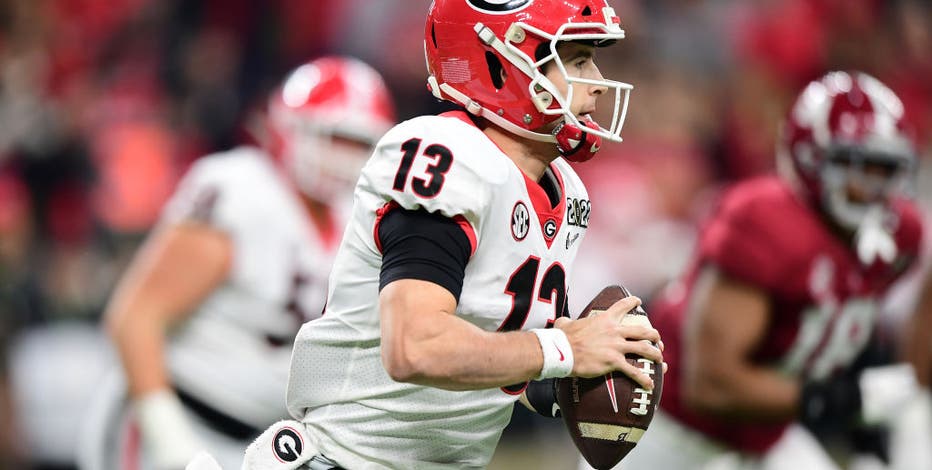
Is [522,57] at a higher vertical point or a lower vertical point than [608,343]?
higher

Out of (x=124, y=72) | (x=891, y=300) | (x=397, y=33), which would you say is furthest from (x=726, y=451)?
(x=124, y=72)

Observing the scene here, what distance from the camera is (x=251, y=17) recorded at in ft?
29.0

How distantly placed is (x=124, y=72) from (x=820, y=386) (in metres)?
5.45

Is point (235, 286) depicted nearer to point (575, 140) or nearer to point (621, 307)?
point (575, 140)

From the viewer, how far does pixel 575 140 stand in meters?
2.73

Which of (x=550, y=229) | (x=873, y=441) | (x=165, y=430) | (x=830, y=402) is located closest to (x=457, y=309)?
(x=550, y=229)

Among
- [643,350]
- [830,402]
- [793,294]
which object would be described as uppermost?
[643,350]

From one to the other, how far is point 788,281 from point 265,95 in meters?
4.72

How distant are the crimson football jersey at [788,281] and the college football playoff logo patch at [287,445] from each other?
2070 millimetres

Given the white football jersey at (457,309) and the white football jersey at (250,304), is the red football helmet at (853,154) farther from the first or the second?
the white football jersey at (457,309)

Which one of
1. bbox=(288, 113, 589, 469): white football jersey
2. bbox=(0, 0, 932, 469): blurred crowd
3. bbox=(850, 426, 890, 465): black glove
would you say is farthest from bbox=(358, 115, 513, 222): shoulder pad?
bbox=(0, 0, 932, 469): blurred crowd

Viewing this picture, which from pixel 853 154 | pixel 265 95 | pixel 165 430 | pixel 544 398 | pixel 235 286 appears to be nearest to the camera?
pixel 544 398

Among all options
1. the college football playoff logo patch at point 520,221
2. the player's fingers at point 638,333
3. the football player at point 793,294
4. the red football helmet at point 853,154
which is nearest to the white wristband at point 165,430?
the football player at point 793,294

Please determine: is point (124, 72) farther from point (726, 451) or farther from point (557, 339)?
point (557, 339)
